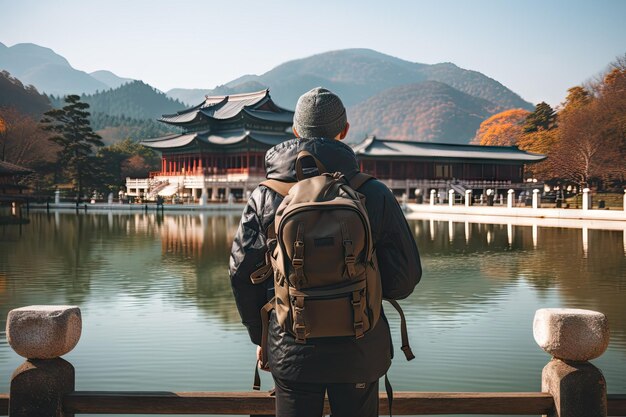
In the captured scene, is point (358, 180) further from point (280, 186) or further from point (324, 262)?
point (324, 262)

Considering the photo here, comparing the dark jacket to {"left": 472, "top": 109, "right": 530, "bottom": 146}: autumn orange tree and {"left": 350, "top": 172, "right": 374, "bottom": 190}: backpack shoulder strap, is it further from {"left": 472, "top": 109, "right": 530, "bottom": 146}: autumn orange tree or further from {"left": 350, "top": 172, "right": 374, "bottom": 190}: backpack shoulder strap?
{"left": 472, "top": 109, "right": 530, "bottom": 146}: autumn orange tree

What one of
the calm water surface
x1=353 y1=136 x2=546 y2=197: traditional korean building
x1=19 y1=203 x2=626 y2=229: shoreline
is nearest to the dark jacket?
the calm water surface

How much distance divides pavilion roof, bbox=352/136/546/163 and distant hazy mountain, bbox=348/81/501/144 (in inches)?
3966

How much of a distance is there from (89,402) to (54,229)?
87.2 ft

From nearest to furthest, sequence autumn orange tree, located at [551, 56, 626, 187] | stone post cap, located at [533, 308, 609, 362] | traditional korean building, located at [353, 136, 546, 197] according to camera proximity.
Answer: stone post cap, located at [533, 308, 609, 362] → autumn orange tree, located at [551, 56, 626, 187] → traditional korean building, located at [353, 136, 546, 197]

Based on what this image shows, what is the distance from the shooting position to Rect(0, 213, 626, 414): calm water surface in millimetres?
6922

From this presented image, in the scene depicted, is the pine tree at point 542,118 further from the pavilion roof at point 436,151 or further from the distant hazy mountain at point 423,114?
the distant hazy mountain at point 423,114

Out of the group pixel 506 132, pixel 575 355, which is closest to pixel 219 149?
pixel 506 132

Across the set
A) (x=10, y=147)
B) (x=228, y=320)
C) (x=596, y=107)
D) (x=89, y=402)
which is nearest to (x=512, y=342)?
(x=228, y=320)

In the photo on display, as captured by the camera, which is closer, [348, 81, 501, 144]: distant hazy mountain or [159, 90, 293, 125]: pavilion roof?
[159, 90, 293, 125]: pavilion roof

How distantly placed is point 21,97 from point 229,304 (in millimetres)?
106375

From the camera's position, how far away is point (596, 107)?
49.5 m

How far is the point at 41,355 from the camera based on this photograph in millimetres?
3354

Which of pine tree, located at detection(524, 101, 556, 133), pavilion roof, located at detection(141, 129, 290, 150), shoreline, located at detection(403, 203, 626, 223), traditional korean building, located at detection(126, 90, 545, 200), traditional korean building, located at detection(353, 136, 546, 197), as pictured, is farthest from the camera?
pine tree, located at detection(524, 101, 556, 133)
